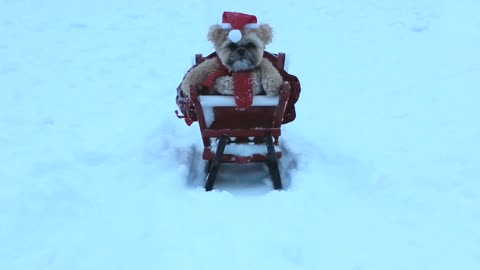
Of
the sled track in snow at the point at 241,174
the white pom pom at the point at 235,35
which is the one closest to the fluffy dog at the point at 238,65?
the white pom pom at the point at 235,35

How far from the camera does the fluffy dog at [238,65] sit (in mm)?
3340

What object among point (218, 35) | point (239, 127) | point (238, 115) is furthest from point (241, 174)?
point (218, 35)

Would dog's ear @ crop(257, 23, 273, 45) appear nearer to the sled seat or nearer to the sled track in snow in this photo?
the sled seat

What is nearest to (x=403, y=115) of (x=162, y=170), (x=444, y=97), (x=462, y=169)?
(x=444, y=97)

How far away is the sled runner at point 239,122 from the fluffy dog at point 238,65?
0.06 m

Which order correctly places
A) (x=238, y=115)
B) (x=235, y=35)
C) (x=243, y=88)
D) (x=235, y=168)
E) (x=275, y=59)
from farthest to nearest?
1. (x=235, y=168)
2. (x=275, y=59)
3. (x=238, y=115)
4. (x=243, y=88)
5. (x=235, y=35)

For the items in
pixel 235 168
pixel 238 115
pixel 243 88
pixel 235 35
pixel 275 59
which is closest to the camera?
pixel 235 35

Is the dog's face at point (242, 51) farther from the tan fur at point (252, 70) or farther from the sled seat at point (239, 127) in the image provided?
the sled seat at point (239, 127)

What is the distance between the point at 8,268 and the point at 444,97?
151 inches

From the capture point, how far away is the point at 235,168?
3963 mm

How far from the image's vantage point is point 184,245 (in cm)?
291

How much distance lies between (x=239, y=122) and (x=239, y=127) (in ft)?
0.14

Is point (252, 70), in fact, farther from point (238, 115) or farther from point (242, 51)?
point (238, 115)

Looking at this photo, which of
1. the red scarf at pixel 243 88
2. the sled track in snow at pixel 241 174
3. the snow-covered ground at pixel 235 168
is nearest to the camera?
the snow-covered ground at pixel 235 168
